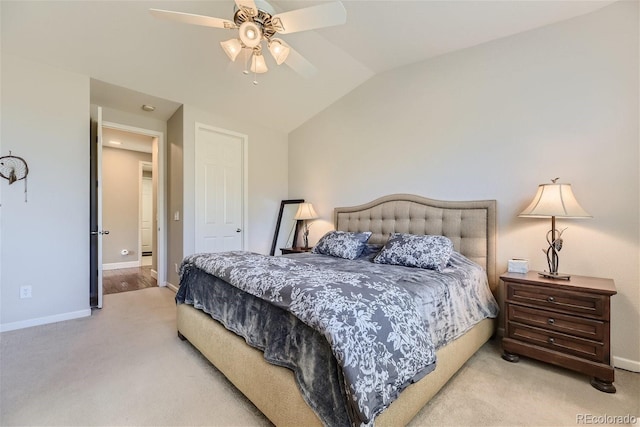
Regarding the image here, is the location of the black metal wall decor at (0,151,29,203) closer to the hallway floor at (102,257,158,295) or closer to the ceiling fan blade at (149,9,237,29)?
the hallway floor at (102,257,158,295)

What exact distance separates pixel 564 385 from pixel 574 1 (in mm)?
2868

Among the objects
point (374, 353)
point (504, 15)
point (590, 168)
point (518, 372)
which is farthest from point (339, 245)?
point (504, 15)

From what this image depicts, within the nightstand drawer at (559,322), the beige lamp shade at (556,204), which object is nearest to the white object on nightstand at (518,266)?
the nightstand drawer at (559,322)

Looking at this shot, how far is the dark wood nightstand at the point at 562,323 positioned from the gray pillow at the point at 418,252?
490 mm

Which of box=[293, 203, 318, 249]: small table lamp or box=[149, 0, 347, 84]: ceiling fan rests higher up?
box=[149, 0, 347, 84]: ceiling fan

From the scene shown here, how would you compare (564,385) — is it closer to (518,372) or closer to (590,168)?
(518,372)

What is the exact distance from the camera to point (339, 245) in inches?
128

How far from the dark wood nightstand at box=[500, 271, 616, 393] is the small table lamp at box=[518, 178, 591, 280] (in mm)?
169

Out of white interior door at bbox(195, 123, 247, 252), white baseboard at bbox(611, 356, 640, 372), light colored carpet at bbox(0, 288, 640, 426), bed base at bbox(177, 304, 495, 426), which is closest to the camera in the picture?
bed base at bbox(177, 304, 495, 426)

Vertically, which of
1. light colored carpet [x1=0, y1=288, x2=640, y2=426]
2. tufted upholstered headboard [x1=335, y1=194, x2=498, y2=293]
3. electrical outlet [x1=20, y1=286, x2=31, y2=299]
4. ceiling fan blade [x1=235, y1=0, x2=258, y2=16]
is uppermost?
ceiling fan blade [x1=235, y1=0, x2=258, y2=16]

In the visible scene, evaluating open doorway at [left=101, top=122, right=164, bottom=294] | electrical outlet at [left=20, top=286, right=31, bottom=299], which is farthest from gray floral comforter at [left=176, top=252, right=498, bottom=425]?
open doorway at [left=101, top=122, right=164, bottom=294]

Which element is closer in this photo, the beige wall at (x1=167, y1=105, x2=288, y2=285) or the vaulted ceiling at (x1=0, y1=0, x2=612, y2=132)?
the vaulted ceiling at (x1=0, y1=0, x2=612, y2=132)

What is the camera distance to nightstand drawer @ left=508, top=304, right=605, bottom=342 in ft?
6.40

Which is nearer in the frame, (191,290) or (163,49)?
(191,290)
